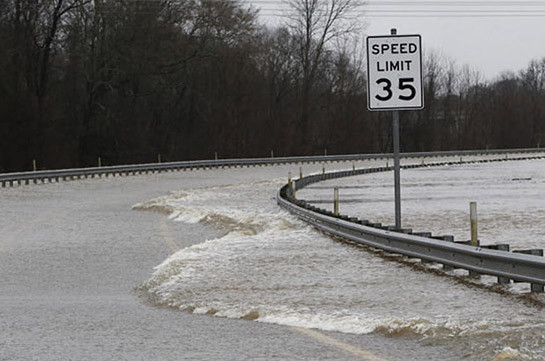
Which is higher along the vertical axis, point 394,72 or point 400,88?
point 394,72

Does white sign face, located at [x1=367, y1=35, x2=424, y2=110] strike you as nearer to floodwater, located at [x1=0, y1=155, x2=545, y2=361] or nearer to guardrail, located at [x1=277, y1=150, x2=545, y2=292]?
guardrail, located at [x1=277, y1=150, x2=545, y2=292]

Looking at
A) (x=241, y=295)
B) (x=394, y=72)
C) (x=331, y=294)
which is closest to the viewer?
(x=331, y=294)

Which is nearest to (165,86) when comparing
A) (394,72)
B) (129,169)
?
(129,169)

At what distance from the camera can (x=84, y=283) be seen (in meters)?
13.6

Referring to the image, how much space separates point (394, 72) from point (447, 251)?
4.61m

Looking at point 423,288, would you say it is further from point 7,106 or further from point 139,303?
point 7,106

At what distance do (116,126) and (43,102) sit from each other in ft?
20.8

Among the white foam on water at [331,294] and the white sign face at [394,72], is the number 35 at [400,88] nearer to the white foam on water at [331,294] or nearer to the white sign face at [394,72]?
the white sign face at [394,72]

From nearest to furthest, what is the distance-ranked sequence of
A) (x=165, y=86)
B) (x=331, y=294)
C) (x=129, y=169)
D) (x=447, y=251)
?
(x=331, y=294) → (x=447, y=251) → (x=129, y=169) → (x=165, y=86)

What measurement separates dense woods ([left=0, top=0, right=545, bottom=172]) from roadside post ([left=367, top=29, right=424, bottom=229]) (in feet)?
163

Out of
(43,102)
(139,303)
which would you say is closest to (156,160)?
(43,102)

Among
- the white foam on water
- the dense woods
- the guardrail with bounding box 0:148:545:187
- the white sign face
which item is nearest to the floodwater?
the white foam on water

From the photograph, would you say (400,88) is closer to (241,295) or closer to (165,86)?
(241,295)

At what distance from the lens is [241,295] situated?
12.0 metres
